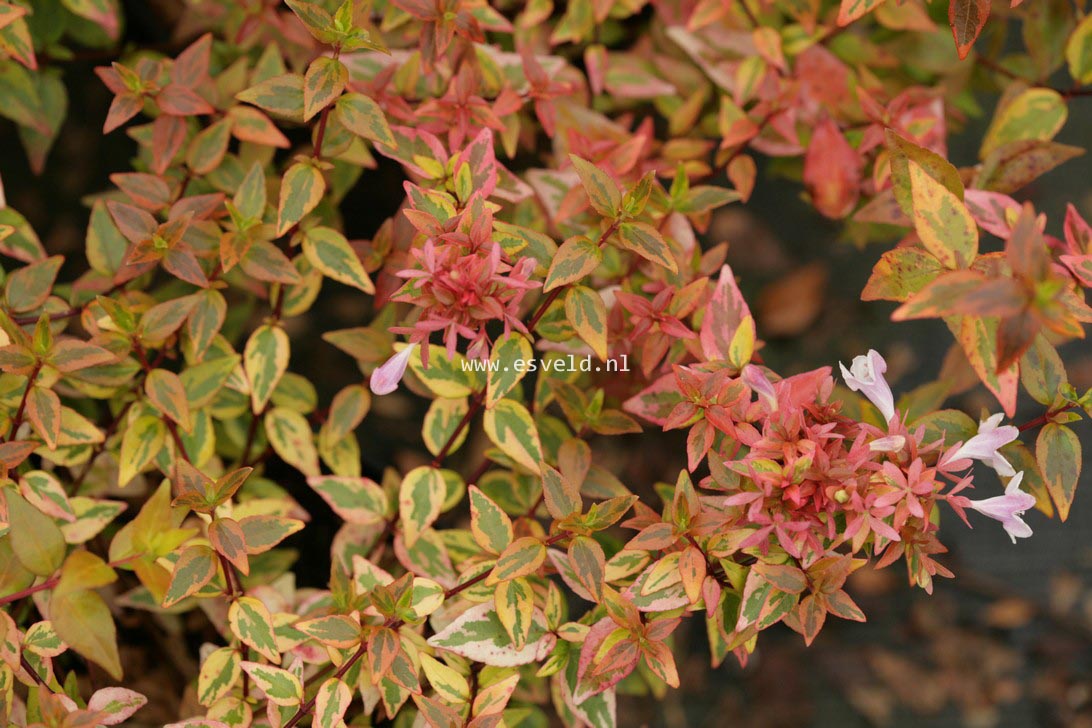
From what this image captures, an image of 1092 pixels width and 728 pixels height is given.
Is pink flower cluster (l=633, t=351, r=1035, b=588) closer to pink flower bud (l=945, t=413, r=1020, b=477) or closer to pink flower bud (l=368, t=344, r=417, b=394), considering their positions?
pink flower bud (l=945, t=413, r=1020, b=477)

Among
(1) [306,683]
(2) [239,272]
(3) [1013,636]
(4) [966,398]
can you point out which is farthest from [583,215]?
(3) [1013,636]

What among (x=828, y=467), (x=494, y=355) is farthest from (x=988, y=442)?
(x=494, y=355)

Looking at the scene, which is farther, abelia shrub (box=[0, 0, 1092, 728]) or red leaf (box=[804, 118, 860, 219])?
red leaf (box=[804, 118, 860, 219])

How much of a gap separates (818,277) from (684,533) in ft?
3.20

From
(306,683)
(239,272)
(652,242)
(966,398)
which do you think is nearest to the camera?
(652,242)

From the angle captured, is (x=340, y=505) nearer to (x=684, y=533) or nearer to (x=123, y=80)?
(x=684, y=533)

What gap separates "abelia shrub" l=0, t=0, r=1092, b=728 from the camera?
67cm

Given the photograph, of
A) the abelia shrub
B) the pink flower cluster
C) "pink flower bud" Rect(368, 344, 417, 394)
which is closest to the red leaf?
the abelia shrub

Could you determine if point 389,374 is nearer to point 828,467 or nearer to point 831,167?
point 828,467

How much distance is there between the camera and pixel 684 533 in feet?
2.35

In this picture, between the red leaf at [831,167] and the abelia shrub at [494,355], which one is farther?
the red leaf at [831,167]

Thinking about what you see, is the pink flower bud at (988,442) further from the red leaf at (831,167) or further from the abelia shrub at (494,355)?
the red leaf at (831,167)

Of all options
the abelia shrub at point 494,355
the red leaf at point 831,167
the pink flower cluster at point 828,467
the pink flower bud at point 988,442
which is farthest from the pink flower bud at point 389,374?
the red leaf at point 831,167

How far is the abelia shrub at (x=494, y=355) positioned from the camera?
0.67 metres
